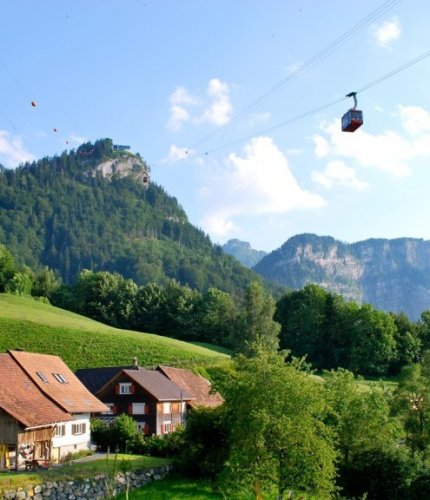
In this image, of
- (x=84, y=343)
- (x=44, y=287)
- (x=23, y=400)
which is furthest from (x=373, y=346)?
(x=23, y=400)

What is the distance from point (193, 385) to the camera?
65.6 metres

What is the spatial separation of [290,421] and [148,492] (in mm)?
8698

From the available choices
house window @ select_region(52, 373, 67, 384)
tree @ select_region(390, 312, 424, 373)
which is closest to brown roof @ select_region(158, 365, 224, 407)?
house window @ select_region(52, 373, 67, 384)

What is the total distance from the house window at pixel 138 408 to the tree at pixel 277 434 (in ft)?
63.4

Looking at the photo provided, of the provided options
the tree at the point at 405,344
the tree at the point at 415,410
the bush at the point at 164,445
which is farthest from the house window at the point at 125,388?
the tree at the point at 405,344

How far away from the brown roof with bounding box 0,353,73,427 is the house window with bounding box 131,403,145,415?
45.9ft

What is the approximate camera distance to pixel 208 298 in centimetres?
12175

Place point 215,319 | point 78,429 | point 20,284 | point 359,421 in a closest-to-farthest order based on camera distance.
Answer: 1. point 359,421
2. point 78,429
3. point 215,319
4. point 20,284

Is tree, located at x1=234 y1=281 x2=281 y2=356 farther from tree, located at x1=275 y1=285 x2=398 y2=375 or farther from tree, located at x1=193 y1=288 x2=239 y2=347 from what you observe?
tree, located at x1=275 y1=285 x2=398 y2=375

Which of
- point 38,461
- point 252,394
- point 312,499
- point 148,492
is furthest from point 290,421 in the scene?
point 38,461

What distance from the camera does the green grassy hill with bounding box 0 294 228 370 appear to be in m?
76.9

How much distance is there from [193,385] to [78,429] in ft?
75.0

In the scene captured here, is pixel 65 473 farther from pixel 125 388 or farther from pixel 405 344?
pixel 405 344

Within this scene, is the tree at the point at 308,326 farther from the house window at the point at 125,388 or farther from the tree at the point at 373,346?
the house window at the point at 125,388
